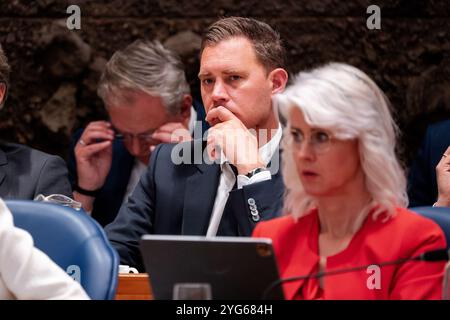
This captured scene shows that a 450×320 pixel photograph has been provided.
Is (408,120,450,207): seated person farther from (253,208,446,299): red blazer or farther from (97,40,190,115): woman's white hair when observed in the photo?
(253,208,446,299): red blazer

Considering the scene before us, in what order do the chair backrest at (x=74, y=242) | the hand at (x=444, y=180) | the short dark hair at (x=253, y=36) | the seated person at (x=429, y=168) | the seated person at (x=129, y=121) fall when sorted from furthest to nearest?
the seated person at (x=129, y=121) < the seated person at (x=429, y=168) < the hand at (x=444, y=180) < the short dark hair at (x=253, y=36) < the chair backrest at (x=74, y=242)

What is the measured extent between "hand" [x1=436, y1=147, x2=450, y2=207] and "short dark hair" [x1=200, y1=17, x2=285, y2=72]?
65 cm

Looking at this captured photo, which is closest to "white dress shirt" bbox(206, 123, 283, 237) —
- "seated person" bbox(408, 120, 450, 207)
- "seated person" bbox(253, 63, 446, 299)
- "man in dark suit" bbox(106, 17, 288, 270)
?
"man in dark suit" bbox(106, 17, 288, 270)

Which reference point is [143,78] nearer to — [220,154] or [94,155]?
[94,155]

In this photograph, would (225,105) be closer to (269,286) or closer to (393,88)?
(269,286)

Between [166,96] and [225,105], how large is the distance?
0.95 metres

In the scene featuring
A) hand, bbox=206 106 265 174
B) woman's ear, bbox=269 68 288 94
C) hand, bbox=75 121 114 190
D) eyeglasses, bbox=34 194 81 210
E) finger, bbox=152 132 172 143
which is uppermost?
woman's ear, bbox=269 68 288 94

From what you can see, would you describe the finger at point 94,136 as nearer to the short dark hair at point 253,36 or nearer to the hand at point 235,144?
the short dark hair at point 253,36

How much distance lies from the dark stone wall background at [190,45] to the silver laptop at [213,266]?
2.59 metres

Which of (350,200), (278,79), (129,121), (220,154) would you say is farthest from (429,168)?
(350,200)

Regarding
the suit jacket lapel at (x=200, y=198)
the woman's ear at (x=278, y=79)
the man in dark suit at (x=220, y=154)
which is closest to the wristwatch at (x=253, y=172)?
the man in dark suit at (x=220, y=154)

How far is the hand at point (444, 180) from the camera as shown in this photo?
10.8 feet

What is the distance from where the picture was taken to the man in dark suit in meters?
2.86

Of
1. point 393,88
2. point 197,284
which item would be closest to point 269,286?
point 197,284
